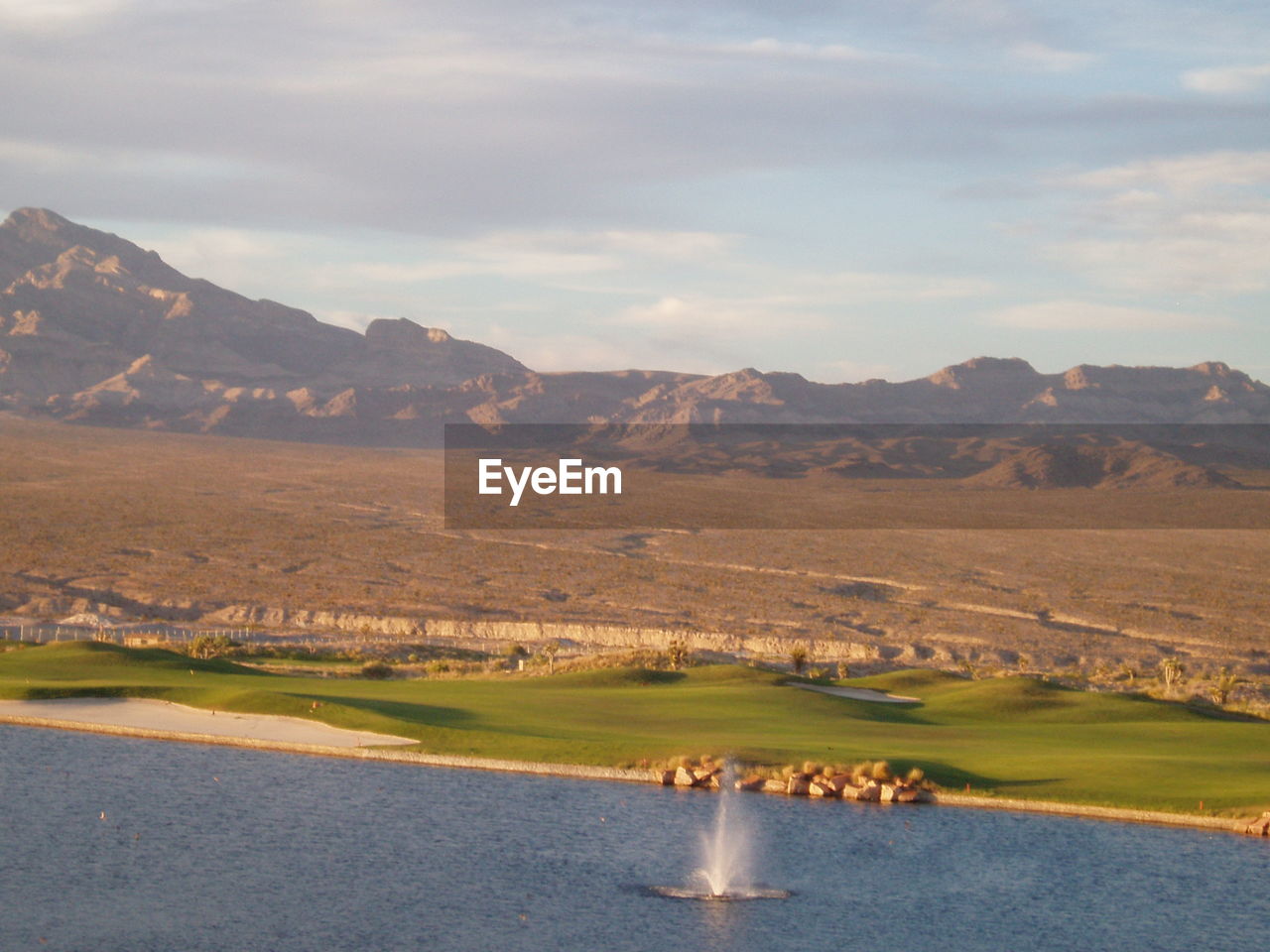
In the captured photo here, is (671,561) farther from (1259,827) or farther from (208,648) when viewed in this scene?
(1259,827)

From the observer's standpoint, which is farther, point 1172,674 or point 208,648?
point 1172,674

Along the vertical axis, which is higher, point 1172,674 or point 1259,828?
point 1259,828

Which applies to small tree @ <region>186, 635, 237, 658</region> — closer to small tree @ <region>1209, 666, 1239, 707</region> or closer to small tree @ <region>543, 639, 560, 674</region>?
small tree @ <region>543, 639, 560, 674</region>

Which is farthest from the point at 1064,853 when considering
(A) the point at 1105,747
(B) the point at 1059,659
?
(B) the point at 1059,659

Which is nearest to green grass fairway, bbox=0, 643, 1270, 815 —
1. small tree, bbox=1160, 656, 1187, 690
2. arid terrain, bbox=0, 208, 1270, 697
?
small tree, bbox=1160, 656, 1187, 690

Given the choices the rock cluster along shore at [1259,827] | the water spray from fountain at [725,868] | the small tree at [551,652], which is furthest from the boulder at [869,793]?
the small tree at [551,652]

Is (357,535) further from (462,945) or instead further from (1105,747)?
(462,945)

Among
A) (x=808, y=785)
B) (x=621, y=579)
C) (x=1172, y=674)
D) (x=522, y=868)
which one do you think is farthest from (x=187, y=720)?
(x=621, y=579)

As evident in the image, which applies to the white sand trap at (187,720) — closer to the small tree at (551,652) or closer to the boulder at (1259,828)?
the small tree at (551,652)
